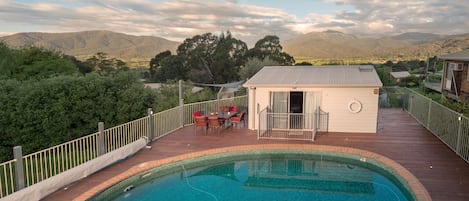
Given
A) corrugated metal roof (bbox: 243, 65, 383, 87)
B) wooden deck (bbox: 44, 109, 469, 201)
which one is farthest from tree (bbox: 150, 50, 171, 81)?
wooden deck (bbox: 44, 109, 469, 201)

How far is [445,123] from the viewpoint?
967 cm

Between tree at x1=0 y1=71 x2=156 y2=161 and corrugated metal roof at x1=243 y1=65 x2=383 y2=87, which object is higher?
corrugated metal roof at x1=243 y1=65 x2=383 y2=87

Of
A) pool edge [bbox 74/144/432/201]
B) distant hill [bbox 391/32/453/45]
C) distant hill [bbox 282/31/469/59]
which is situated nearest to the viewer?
pool edge [bbox 74/144/432/201]

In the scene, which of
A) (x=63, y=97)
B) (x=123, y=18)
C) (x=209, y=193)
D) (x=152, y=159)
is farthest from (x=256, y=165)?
(x=123, y=18)

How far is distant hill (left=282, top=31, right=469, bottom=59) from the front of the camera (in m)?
40.3

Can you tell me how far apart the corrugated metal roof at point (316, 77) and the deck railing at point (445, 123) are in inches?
82.5

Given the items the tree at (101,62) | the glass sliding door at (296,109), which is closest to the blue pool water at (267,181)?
the glass sliding door at (296,109)

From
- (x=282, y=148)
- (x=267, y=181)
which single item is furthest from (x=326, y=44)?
(x=267, y=181)

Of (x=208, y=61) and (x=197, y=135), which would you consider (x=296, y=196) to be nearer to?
(x=197, y=135)

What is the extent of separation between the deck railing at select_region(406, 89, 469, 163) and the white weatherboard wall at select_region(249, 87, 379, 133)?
193 cm

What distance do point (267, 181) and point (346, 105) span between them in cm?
508

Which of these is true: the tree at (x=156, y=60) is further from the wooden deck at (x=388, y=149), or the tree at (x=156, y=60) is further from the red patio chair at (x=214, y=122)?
the red patio chair at (x=214, y=122)

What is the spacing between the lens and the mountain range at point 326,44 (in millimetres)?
38594

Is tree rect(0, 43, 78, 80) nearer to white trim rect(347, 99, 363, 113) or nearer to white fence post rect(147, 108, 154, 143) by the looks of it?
white fence post rect(147, 108, 154, 143)
